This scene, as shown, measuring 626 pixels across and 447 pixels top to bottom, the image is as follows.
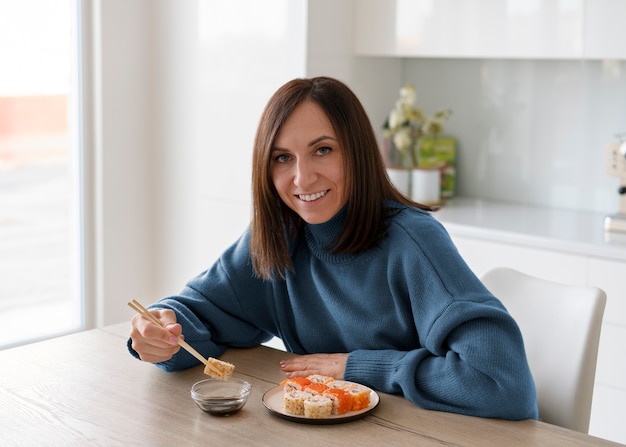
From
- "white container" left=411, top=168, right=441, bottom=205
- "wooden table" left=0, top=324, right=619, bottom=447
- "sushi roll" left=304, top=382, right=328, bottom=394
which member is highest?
"white container" left=411, top=168, right=441, bottom=205

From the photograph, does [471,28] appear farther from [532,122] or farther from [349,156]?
[349,156]

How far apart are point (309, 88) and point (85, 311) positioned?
2.30m

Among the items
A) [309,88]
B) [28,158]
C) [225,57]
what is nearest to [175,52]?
[225,57]

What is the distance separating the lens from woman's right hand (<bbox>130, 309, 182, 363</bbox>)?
1591 mm

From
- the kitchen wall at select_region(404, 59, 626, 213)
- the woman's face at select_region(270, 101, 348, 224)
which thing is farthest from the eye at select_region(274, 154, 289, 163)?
the kitchen wall at select_region(404, 59, 626, 213)

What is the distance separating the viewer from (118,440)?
1343 mm

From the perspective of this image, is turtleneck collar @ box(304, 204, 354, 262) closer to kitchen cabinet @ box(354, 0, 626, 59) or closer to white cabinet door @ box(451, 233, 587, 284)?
white cabinet door @ box(451, 233, 587, 284)

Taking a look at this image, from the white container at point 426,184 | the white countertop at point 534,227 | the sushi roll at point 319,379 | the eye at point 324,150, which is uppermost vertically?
the eye at point 324,150

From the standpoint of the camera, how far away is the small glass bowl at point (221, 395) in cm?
142

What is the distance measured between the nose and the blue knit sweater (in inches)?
4.5

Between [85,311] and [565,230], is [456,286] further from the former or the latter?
[85,311]

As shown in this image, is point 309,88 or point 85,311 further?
point 85,311

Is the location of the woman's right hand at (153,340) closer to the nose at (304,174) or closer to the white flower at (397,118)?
the nose at (304,174)

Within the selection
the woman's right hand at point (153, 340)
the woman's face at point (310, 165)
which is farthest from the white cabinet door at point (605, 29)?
the woman's right hand at point (153, 340)
